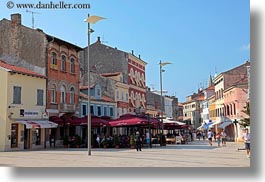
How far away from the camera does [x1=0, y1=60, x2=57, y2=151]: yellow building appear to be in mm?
25641

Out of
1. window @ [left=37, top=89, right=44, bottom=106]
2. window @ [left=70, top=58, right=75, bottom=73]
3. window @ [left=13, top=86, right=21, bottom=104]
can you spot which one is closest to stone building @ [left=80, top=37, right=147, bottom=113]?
window @ [left=70, top=58, right=75, bottom=73]

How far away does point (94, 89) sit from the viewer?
3966cm

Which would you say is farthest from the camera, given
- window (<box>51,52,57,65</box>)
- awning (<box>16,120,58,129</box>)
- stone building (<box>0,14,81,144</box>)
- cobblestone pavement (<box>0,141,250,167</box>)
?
window (<box>51,52,57,65</box>)

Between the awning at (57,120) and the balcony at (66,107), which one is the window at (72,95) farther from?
the awning at (57,120)

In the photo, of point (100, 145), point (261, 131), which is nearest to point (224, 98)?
point (100, 145)

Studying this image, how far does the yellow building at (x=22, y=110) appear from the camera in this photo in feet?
84.1

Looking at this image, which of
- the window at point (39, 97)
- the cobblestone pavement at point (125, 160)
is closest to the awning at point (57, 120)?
the window at point (39, 97)

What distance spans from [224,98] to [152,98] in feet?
60.7

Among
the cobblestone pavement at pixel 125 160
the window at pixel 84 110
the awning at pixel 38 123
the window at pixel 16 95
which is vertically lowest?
the cobblestone pavement at pixel 125 160

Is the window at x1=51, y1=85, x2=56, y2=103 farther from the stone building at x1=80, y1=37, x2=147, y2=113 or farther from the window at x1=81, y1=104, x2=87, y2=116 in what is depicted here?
the stone building at x1=80, y1=37, x2=147, y2=113

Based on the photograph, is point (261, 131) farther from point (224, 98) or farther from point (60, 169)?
point (224, 98)

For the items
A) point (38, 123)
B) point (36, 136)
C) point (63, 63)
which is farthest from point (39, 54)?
point (36, 136)

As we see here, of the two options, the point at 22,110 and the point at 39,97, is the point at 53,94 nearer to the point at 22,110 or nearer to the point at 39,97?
the point at 39,97

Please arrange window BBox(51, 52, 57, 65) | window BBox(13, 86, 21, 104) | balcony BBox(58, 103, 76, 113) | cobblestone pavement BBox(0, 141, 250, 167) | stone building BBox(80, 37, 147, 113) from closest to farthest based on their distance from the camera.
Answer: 1. cobblestone pavement BBox(0, 141, 250, 167)
2. window BBox(13, 86, 21, 104)
3. window BBox(51, 52, 57, 65)
4. balcony BBox(58, 103, 76, 113)
5. stone building BBox(80, 37, 147, 113)
